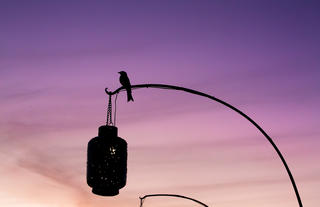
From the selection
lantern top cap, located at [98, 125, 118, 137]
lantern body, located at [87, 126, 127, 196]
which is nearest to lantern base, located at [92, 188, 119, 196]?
lantern body, located at [87, 126, 127, 196]

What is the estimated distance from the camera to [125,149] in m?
5.55

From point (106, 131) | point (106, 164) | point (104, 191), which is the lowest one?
point (104, 191)

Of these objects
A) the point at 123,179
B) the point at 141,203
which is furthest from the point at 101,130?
the point at 141,203

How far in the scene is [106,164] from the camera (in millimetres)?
5281

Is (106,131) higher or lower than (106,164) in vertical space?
higher

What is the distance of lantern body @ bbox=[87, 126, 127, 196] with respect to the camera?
527cm

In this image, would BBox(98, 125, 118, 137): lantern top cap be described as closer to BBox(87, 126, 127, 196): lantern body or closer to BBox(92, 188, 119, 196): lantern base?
BBox(87, 126, 127, 196): lantern body

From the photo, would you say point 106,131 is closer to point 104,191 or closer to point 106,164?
point 106,164

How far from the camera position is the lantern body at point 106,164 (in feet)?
17.3

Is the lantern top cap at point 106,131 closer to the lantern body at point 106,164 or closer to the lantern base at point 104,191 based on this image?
the lantern body at point 106,164

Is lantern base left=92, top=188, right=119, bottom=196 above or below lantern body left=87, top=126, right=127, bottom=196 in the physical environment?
below

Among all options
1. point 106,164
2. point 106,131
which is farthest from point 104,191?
point 106,131

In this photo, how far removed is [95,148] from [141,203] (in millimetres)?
9648

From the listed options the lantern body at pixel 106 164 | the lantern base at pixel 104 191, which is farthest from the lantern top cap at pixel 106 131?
the lantern base at pixel 104 191
